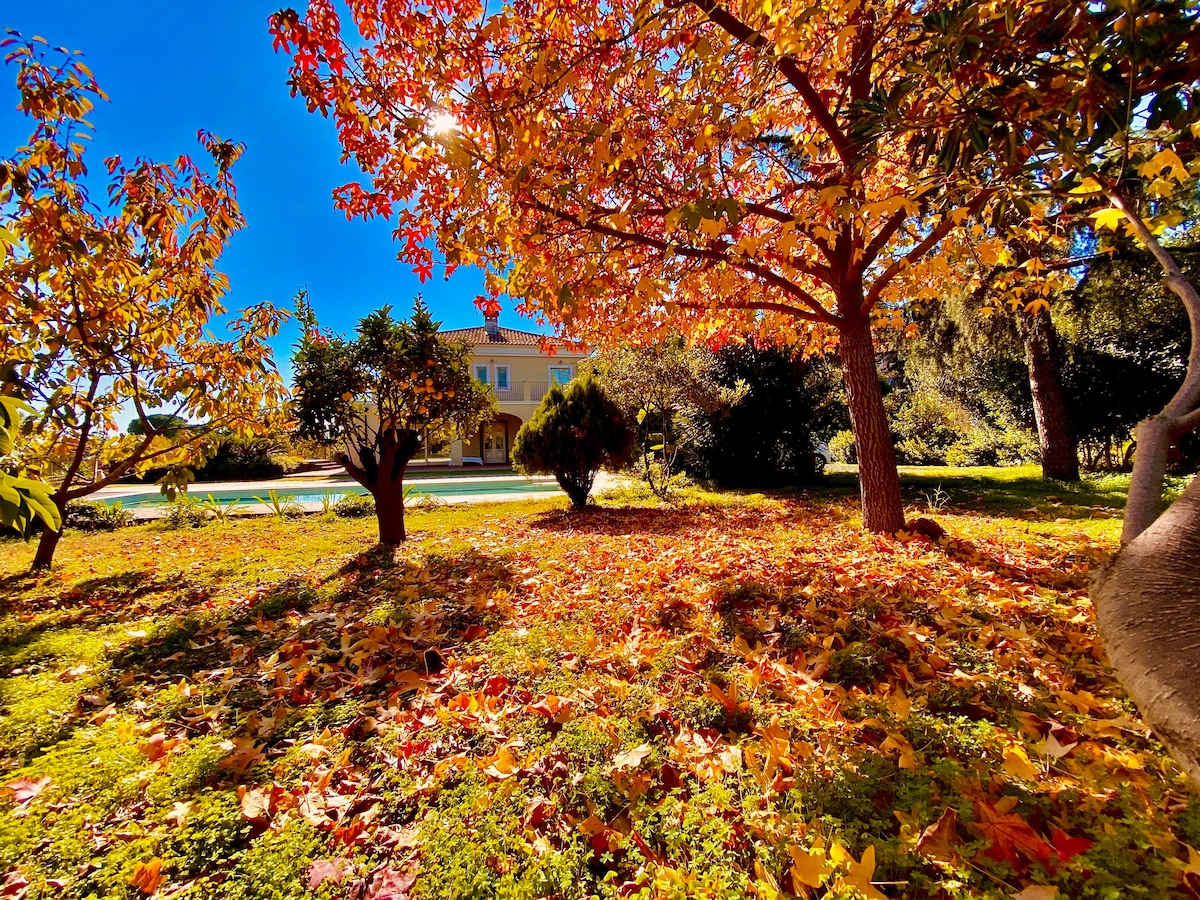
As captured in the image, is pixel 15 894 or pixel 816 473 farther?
pixel 816 473

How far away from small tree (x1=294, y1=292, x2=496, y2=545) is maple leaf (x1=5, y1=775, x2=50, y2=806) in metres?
3.99

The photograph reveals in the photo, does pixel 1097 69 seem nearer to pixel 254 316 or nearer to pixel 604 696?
pixel 604 696

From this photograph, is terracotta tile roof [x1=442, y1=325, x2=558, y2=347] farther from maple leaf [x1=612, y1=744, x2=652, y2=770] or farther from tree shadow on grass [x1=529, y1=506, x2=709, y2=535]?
maple leaf [x1=612, y1=744, x2=652, y2=770]

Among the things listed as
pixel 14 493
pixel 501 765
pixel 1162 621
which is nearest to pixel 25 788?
pixel 14 493

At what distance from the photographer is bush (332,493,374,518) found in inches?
381

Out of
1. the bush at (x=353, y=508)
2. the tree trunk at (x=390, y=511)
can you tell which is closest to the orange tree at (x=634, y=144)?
the tree trunk at (x=390, y=511)

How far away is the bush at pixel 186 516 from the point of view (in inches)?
344

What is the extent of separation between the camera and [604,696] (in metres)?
2.26

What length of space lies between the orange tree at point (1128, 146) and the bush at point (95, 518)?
43.1 feet

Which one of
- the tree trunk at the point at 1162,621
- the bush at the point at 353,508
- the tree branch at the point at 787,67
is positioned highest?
the tree branch at the point at 787,67

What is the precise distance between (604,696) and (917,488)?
884 centimetres

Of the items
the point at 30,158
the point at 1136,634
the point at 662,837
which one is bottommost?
the point at 662,837

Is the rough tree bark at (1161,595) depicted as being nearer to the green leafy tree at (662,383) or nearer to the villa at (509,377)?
the green leafy tree at (662,383)

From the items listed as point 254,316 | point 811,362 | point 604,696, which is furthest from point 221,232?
point 811,362
